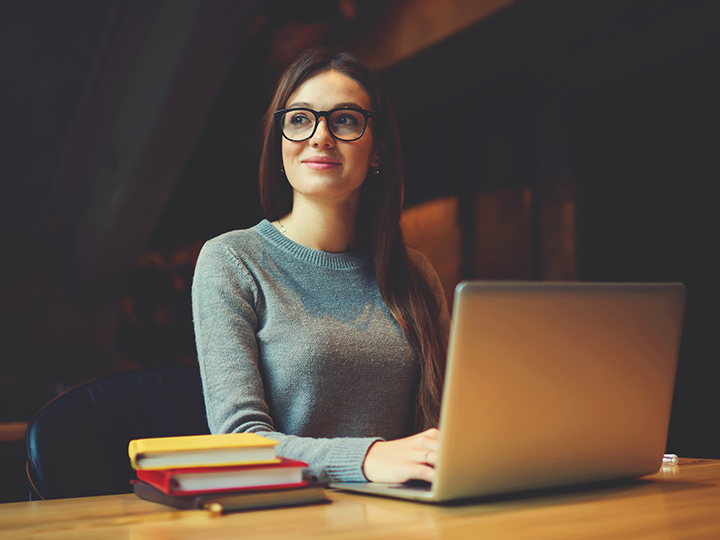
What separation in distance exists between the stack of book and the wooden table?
2 centimetres

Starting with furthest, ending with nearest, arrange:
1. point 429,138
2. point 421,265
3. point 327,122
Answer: point 429,138 < point 421,265 < point 327,122

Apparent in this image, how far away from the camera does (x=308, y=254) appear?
1.47 meters

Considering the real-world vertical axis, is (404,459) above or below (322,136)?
below

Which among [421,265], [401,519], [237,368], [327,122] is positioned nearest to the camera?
[401,519]

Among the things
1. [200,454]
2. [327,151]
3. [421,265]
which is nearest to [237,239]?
[327,151]

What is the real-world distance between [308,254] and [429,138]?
11.7ft

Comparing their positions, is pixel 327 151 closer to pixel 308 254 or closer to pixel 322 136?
pixel 322 136

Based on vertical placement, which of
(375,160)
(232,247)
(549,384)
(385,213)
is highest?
(375,160)

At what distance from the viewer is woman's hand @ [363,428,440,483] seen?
825 millimetres

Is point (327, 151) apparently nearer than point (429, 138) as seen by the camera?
Yes

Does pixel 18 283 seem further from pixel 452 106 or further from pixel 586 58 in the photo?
pixel 586 58

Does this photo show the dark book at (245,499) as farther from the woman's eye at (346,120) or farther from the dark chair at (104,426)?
the woman's eye at (346,120)

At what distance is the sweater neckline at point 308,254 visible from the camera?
147 cm

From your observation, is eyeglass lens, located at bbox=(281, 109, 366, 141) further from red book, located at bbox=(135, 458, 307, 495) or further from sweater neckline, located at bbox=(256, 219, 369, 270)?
red book, located at bbox=(135, 458, 307, 495)
